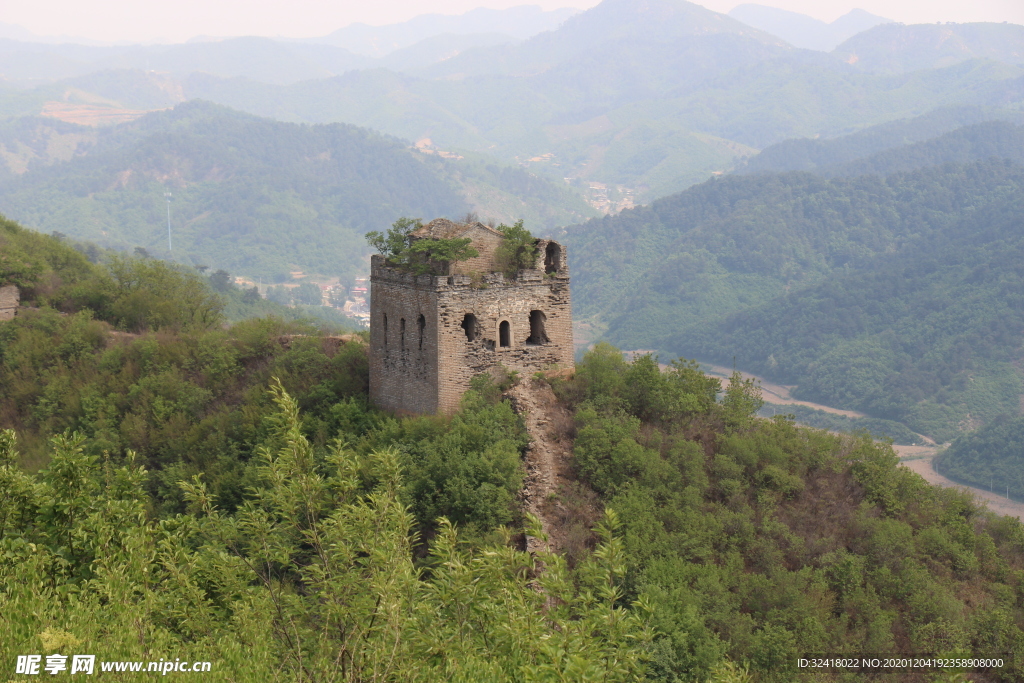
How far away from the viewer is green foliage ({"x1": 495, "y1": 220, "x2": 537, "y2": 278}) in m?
25.3

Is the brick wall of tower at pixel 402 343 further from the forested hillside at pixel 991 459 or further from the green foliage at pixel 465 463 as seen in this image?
the forested hillside at pixel 991 459

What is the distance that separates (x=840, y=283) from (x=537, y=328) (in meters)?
103

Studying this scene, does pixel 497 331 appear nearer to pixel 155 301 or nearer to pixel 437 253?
pixel 437 253

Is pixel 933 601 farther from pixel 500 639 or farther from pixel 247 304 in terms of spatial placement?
pixel 247 304

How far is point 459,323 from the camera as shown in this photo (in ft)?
78.0

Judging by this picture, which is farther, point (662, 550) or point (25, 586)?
point (662, 550)

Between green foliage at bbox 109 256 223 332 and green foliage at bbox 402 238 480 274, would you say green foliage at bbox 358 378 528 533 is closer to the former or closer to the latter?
green foliage at bbox 402 238 480 274

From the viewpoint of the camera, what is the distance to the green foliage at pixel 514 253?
82.9 ft

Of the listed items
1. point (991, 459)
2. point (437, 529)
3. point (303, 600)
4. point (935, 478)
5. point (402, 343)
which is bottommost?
point (935, 478)

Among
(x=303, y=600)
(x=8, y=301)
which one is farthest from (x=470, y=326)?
(x=8, y=301)

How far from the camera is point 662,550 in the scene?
19.4 metres

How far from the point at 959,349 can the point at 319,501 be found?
93.4m

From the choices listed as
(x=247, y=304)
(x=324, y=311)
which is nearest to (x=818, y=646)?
(x=247, y=304)

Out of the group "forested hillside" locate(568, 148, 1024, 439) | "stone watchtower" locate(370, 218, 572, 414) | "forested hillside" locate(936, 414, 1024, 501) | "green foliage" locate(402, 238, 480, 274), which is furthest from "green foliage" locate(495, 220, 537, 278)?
"forested hillside" locate(568, 148, 1024, 439)
